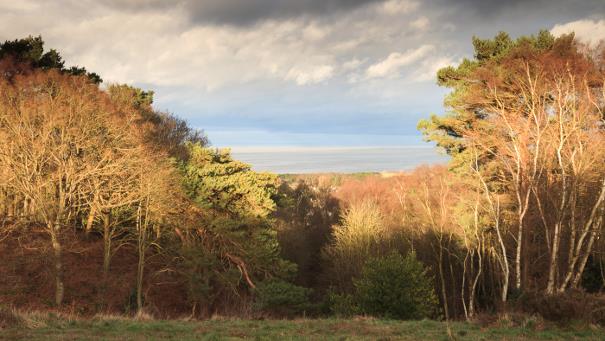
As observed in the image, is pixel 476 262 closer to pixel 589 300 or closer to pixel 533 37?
pixel 533 37

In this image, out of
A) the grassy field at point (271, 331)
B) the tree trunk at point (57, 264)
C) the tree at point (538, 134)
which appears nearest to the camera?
the grassy field at point (271, 331)

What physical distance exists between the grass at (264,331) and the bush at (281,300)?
11080mm

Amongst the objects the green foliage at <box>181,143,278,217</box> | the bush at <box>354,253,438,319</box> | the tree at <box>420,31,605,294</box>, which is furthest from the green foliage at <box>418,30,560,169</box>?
the green foliage at <box>181,143,278,217</box>

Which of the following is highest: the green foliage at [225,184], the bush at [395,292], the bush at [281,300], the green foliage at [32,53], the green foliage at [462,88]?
the green foliage at [32,53]

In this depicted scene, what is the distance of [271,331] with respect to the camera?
10.3 m

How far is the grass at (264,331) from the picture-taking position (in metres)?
9.30

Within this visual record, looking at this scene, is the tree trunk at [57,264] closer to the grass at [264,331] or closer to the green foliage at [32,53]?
the grass at [264,331]

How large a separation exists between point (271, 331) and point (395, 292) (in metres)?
10.2

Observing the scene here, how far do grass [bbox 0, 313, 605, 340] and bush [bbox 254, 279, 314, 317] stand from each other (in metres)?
11.1

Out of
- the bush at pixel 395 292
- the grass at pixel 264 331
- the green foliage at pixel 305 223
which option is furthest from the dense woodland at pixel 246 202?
the green foliage at pixel 305 223

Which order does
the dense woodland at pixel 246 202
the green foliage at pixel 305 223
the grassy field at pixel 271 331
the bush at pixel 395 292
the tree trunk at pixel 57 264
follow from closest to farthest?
1. the grassy field at pixel 271 331
2. the dense woodland at pixel 246 202
3. the bush at pixel 395 292
4. the tree trunk at pixel 57 264
5. the green foliage at pixel 305 223

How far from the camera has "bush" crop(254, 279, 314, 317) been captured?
22.5 metres

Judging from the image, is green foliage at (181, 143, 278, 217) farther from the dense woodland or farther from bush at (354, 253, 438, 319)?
bush at (354, 253, 438, 319)

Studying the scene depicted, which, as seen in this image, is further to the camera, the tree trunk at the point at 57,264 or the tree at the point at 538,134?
the tree trunk at the point at 57,264
